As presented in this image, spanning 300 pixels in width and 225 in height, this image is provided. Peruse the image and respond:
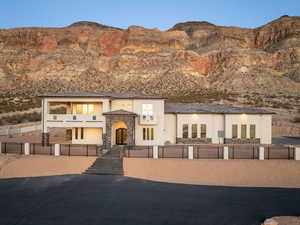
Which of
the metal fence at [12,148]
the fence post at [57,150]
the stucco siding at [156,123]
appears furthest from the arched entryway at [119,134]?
the metal fence at [12,148]

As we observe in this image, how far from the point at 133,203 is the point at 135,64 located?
9250 centimetres

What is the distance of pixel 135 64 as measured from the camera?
10106 cm

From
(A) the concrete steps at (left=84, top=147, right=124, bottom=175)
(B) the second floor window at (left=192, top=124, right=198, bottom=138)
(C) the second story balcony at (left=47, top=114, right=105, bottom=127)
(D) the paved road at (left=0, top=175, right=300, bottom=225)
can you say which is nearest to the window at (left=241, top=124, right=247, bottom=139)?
(B) the second floor window at (left=192, top=124, right=198, bottom=138)

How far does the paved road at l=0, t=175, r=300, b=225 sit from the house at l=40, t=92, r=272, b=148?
10.5m

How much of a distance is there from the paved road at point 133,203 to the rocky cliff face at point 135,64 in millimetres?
65099

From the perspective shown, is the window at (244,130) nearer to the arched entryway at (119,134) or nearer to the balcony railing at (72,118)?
the arched entryway at (119,134)

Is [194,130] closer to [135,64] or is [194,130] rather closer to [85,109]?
[85,109]

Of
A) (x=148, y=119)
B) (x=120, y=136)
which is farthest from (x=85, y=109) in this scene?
(x=148, y=119)

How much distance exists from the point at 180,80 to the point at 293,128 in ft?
159

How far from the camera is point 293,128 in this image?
45031 millimetres

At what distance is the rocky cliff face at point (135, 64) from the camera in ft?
284

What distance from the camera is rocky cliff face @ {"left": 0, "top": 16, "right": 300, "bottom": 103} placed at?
284 feet

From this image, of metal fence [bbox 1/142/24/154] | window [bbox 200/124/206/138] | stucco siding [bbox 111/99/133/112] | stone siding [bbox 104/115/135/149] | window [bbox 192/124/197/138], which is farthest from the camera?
window [bbox 200/124/206/138]

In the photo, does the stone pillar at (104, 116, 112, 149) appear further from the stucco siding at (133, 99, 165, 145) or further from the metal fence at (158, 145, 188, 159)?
the metal fence at (158, 145, 188, 159)
